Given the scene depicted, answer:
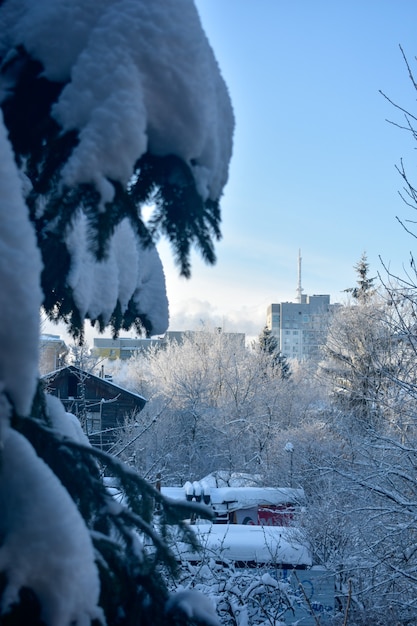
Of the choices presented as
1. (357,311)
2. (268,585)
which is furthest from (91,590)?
(357,311)

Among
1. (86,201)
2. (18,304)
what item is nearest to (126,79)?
(86,201)

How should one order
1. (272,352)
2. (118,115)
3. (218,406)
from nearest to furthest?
(118,115) < (218,406) < (272,352)

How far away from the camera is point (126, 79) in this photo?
139cm

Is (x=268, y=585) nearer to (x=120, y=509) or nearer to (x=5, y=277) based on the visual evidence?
(x=120, y=509)

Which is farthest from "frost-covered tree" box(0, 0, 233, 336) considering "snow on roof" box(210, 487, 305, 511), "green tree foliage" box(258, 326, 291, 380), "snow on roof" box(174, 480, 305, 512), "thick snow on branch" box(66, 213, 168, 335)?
"green tree foliage" box(258, 326, 291, 380)

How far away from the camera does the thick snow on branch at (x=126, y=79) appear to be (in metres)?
1.34

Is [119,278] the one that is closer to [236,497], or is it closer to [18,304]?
[18,304]

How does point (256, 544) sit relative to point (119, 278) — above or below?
below

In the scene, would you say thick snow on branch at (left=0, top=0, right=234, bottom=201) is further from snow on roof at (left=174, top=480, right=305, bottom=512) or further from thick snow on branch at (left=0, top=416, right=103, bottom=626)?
snow on roof at (left=174, top=480, right=305, bottom=512)

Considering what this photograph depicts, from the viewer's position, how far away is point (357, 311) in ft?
67.3

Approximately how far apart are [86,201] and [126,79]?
30 cm

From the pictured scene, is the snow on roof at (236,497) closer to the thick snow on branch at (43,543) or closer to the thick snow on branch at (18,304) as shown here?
the thick snow on branch at (43,543)

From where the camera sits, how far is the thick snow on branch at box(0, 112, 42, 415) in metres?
1.12

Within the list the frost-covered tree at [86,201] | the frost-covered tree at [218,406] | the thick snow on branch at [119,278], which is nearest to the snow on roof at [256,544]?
the thick snow on branch at [119,278]
